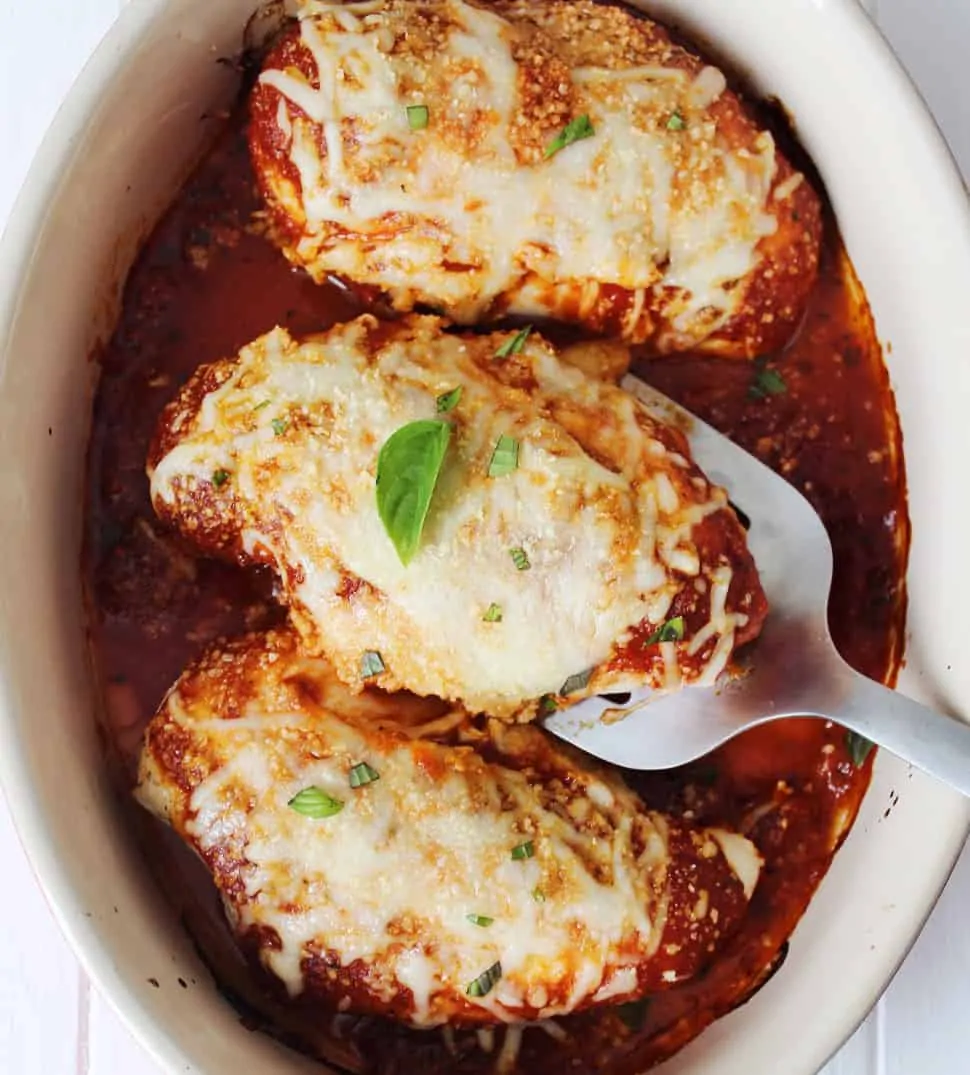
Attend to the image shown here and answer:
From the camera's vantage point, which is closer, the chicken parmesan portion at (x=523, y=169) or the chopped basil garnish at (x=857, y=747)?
the chicken parmesan portion at (x=523, y=169)

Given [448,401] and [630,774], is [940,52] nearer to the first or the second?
[448,401]

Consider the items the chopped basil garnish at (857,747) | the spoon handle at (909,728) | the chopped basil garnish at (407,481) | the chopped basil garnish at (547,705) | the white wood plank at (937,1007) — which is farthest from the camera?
the white wood plank at (937,1007)

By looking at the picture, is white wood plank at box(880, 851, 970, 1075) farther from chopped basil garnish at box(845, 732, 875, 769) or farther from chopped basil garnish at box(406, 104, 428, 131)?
chopped basil garnish at box(406, 104, 428, 131)

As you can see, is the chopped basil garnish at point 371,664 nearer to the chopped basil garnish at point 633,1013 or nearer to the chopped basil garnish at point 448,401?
the chopped basil garnish at point 448,401

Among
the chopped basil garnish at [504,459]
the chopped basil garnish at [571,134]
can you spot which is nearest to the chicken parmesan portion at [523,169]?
the chopped basil garnish at [571,134]

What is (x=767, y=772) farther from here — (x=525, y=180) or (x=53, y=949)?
(x=53, y=949)

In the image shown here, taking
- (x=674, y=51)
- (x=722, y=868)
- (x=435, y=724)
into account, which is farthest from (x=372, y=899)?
(x=674, y=51)
